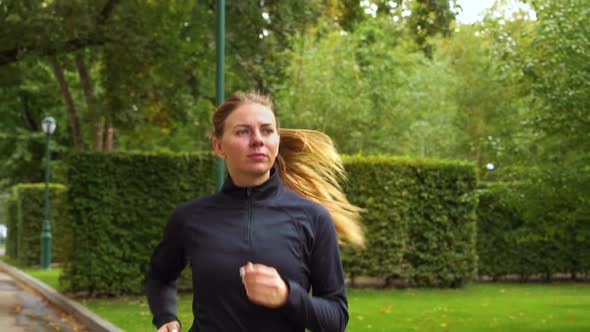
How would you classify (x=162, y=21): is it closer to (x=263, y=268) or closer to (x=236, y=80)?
(x=236, y=80)

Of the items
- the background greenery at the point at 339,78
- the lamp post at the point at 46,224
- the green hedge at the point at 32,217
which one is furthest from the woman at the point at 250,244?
the green hedge at the point at 32,217

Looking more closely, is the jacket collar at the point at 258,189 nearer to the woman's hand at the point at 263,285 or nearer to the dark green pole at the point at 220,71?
the woman's hand at the point at 263,285

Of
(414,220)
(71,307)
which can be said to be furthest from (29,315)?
(414,220)

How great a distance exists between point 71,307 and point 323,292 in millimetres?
15081

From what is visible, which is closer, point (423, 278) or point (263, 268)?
point (263, 268)

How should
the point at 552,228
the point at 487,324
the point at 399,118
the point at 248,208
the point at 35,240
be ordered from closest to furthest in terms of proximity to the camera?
the point at 248,208 → the point at 552,228 → the point at 487,324 → the point at 35,240 → the point at 399,118

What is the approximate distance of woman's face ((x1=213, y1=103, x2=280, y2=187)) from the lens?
338 cm

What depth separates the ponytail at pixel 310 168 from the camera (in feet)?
A: 12.5

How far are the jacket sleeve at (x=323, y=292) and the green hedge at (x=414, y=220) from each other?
19.0 meters

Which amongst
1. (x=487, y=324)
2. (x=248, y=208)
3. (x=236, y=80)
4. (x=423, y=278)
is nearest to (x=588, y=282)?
(x=423, y=278)

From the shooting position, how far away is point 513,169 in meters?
13.9

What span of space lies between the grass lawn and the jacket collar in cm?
1079

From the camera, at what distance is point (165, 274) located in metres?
3.69

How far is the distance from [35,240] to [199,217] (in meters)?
33.3
